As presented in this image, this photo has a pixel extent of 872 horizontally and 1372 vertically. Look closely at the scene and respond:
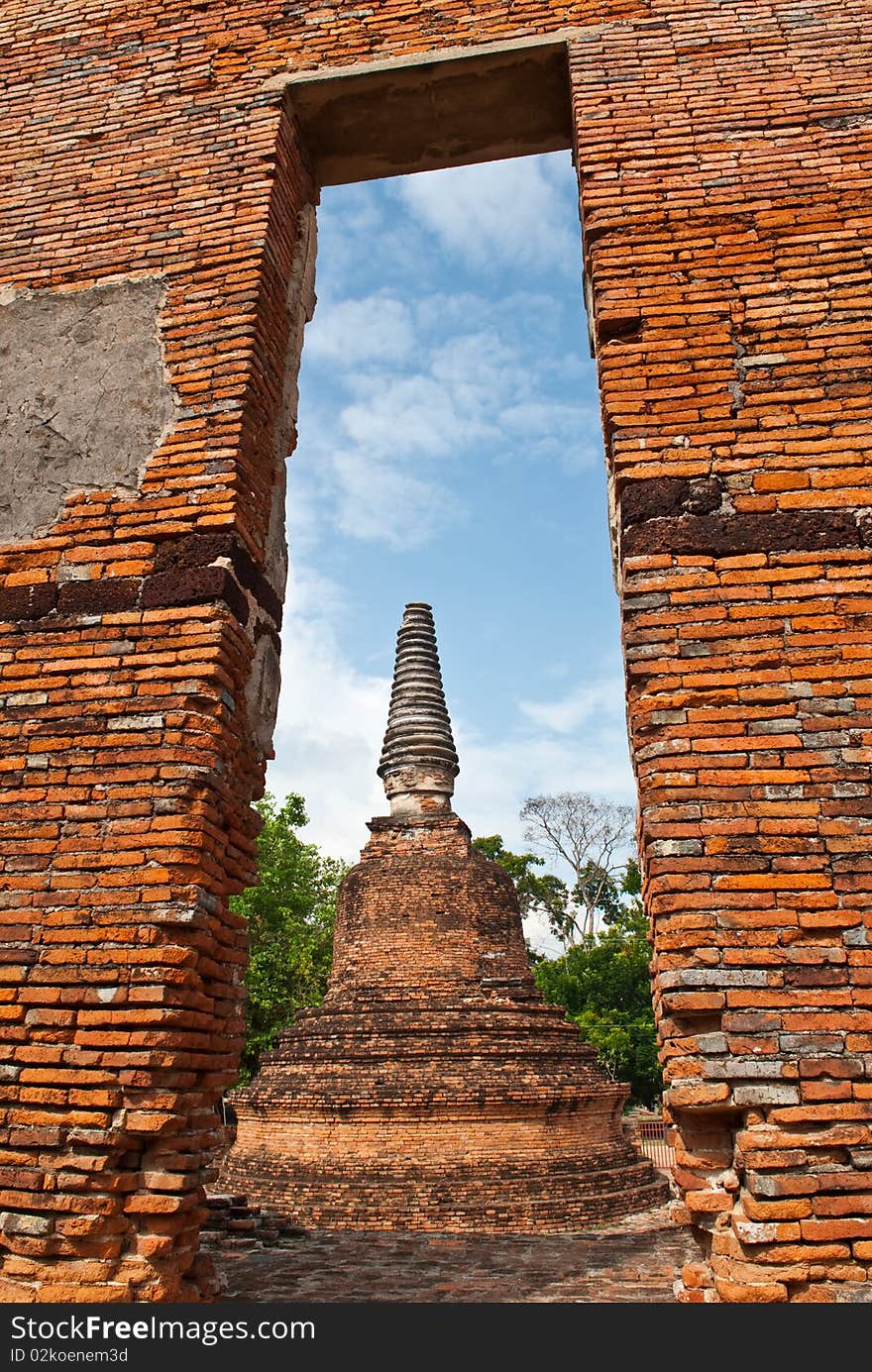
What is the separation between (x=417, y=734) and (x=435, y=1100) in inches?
266

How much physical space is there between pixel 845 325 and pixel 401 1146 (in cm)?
1050

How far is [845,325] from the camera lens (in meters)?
4.27

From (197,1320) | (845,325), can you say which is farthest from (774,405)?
(197,1320)

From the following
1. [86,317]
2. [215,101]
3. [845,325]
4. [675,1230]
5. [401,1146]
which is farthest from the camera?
[401,1146]

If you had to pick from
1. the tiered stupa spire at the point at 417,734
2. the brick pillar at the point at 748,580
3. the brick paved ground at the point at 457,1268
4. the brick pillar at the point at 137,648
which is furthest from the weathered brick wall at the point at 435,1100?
the brick pillar at the point at 748,580

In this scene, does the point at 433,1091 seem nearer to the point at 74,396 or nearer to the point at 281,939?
the point at 74,396

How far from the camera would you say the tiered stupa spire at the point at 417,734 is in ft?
52.5

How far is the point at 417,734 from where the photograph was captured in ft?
54.6

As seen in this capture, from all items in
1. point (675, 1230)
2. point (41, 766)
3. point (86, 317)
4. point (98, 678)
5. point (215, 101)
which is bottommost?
point (675, 1230)

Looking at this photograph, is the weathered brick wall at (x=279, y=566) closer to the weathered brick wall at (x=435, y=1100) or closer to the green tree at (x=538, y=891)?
the weathered brick wall at (x=435, y=1100)

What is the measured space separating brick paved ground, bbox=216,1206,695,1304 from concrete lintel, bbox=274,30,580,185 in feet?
21.3

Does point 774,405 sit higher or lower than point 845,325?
lower

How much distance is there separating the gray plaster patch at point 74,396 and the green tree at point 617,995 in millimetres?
23635

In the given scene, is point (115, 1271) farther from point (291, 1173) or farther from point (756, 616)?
point (291, 1173)
